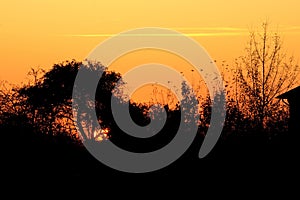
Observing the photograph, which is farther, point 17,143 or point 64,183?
point 17,143

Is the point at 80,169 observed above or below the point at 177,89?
below

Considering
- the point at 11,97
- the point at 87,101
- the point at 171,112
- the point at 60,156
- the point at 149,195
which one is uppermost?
the point at 87,101

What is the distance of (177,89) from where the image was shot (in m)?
63.5

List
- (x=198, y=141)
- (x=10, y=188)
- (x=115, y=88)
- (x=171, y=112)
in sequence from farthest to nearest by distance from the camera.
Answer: (x=115, y=88)
(x=171, y=112)
(x=198, y=141)
(x=10, y=188)

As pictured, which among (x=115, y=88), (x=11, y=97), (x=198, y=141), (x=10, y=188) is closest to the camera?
(x=10, y=188)

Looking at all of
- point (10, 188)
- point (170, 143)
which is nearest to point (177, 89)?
point (170, 143)

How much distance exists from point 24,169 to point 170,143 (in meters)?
11.2

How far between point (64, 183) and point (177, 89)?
27186mm

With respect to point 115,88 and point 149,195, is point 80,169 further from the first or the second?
point 115,88

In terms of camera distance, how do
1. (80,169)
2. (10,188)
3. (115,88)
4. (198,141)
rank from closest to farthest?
(10,188) < (80,169) < (198,141) < (115,88)

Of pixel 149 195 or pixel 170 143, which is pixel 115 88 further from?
pixel 149 195

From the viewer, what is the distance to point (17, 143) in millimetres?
40750

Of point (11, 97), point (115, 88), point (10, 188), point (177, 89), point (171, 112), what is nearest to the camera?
point (10, 188)

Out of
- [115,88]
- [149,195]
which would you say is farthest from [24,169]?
[115,88]
